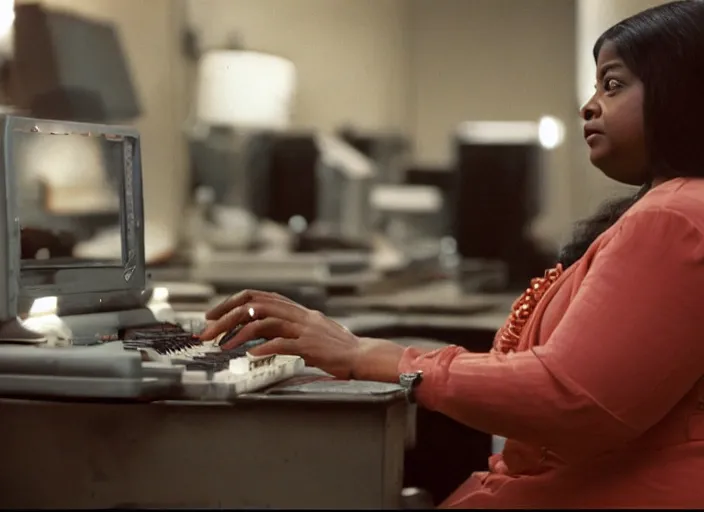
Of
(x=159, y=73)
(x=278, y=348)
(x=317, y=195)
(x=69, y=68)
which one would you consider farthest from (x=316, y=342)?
(x=317, y=195)

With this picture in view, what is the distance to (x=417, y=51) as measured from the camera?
5.13 metres

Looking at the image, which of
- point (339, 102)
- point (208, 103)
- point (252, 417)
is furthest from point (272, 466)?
point (339, 102)

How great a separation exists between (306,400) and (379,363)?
106mm

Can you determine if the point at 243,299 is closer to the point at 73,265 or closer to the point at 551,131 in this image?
the point at 73,265

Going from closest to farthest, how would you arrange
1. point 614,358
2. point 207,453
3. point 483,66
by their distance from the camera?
1. point 614,358
2. point 207,453
3. point 483,66

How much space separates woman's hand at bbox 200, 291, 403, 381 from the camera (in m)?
1.35

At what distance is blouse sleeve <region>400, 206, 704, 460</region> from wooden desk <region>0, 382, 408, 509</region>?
123 mm

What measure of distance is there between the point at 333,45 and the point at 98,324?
308 centimetres

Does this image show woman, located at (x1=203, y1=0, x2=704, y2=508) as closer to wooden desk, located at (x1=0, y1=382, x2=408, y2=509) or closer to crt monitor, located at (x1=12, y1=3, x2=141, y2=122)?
wooden desk, located at (x1=0, y1=382, x2=408, y2=509)

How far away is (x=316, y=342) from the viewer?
4.45 ft

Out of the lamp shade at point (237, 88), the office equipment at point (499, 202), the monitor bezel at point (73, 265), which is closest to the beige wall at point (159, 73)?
the lamp shade at point (237, 88)

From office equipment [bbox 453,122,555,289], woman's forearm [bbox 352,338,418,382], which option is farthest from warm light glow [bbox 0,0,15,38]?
office equipment [bbox 453,122,555,289]

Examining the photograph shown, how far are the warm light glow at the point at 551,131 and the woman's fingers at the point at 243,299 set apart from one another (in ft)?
10.0

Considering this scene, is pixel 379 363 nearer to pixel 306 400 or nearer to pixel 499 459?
pixel 306 400
